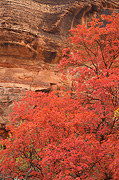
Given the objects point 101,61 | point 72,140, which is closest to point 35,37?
point 101,61

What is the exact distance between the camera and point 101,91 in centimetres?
888

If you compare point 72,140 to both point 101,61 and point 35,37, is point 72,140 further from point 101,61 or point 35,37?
point 35,37

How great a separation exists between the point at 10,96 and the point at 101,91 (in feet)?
38.1

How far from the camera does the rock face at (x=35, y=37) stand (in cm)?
1944

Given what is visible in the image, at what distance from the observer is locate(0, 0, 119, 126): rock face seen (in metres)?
19.4

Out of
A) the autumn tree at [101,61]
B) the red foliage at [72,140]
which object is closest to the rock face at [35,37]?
the autumn tree at [101,61]

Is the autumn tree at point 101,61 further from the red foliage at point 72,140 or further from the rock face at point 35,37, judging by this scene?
the rock face at point 35,37

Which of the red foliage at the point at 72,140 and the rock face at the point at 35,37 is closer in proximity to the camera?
the red foliage at the point at 72,140

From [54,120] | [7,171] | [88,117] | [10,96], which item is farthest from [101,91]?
[10,96]

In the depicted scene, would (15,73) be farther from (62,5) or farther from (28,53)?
(62,5)

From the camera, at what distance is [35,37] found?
20.6m

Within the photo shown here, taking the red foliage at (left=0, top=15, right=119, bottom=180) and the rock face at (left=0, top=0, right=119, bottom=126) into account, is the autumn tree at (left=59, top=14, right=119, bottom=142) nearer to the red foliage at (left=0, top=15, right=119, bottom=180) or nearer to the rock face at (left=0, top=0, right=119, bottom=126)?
the red foliage at (left=0, top=15, right=119, bottom=180)

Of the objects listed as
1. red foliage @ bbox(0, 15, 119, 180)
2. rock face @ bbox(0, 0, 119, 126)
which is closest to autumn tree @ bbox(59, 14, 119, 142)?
red foliage @ bbox(0, 15, 119, 180)

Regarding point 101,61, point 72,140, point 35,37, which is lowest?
point 72,140
